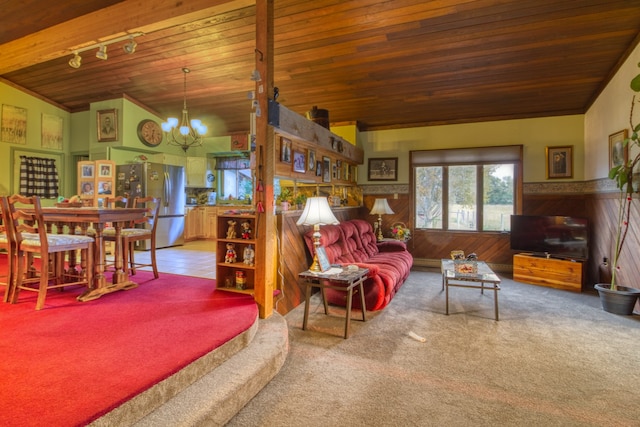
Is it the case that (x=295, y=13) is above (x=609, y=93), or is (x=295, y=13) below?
above

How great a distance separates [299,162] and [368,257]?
1.77 metres

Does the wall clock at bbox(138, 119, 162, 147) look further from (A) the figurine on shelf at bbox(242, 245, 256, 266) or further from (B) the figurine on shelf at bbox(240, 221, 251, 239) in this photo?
(A) the figurine on shelf at bbox(242, 245, 256, 266)

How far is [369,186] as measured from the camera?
691cm

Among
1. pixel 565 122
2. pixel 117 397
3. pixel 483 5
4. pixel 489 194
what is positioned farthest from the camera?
pixel 489 194

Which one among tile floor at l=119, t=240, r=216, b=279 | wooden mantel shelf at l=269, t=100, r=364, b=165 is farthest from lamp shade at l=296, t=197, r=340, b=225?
tile floor at l=119, t=240, r=216, b=279

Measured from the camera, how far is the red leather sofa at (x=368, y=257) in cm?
380

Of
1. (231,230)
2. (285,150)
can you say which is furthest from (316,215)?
(285,150)

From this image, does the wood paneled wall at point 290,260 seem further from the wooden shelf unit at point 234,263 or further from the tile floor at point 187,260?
the tile floor at point 187,260

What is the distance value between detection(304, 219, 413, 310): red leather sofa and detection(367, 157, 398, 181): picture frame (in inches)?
58.7

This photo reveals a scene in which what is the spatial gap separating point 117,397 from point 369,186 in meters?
5.84

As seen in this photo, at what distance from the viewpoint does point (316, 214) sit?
3.40 m

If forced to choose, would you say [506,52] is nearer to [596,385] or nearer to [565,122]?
[565,122]

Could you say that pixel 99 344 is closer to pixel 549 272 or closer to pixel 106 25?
pixel 106 25

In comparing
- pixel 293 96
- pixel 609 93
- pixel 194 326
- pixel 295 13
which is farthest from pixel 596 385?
pixel 293 96
